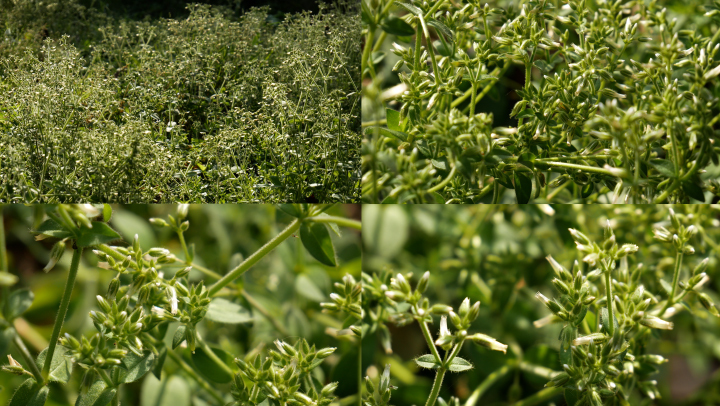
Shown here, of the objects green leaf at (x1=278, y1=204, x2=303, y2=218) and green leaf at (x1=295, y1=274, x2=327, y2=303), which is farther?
green leaf at (x1=295, y1=274, x2=327, y2=303)

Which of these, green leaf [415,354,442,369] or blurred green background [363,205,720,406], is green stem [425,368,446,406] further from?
blurred green background [363,205,720,406]

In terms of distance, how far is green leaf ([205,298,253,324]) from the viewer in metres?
0.66

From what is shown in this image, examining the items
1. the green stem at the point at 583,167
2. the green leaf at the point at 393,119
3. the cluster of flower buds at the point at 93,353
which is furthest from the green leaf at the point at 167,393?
the green stem at the point at 583,167

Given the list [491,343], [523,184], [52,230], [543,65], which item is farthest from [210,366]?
[543,65]

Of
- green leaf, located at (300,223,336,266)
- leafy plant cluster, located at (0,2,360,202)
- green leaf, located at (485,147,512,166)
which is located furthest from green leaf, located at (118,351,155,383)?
green leaf, located at (485,147,512,166)

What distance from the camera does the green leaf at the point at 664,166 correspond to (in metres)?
0.64

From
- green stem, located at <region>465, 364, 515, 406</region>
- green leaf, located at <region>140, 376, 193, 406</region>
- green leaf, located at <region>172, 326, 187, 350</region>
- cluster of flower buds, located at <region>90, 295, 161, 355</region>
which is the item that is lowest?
green stem, located at <region>465, 364, 515, 406</region>

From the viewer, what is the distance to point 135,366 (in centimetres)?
57

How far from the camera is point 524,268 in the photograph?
0.93 metres

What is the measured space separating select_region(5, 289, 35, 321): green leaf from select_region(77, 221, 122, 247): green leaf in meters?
0.08

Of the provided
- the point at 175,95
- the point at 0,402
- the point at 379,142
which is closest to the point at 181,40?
the point at 175,95

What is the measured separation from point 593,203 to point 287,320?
1.74 ft

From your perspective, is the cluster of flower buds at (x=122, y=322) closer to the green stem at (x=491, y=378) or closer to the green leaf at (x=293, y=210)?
the green leaf at (x=293, y=210)

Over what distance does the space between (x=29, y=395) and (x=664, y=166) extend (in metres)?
0.79
